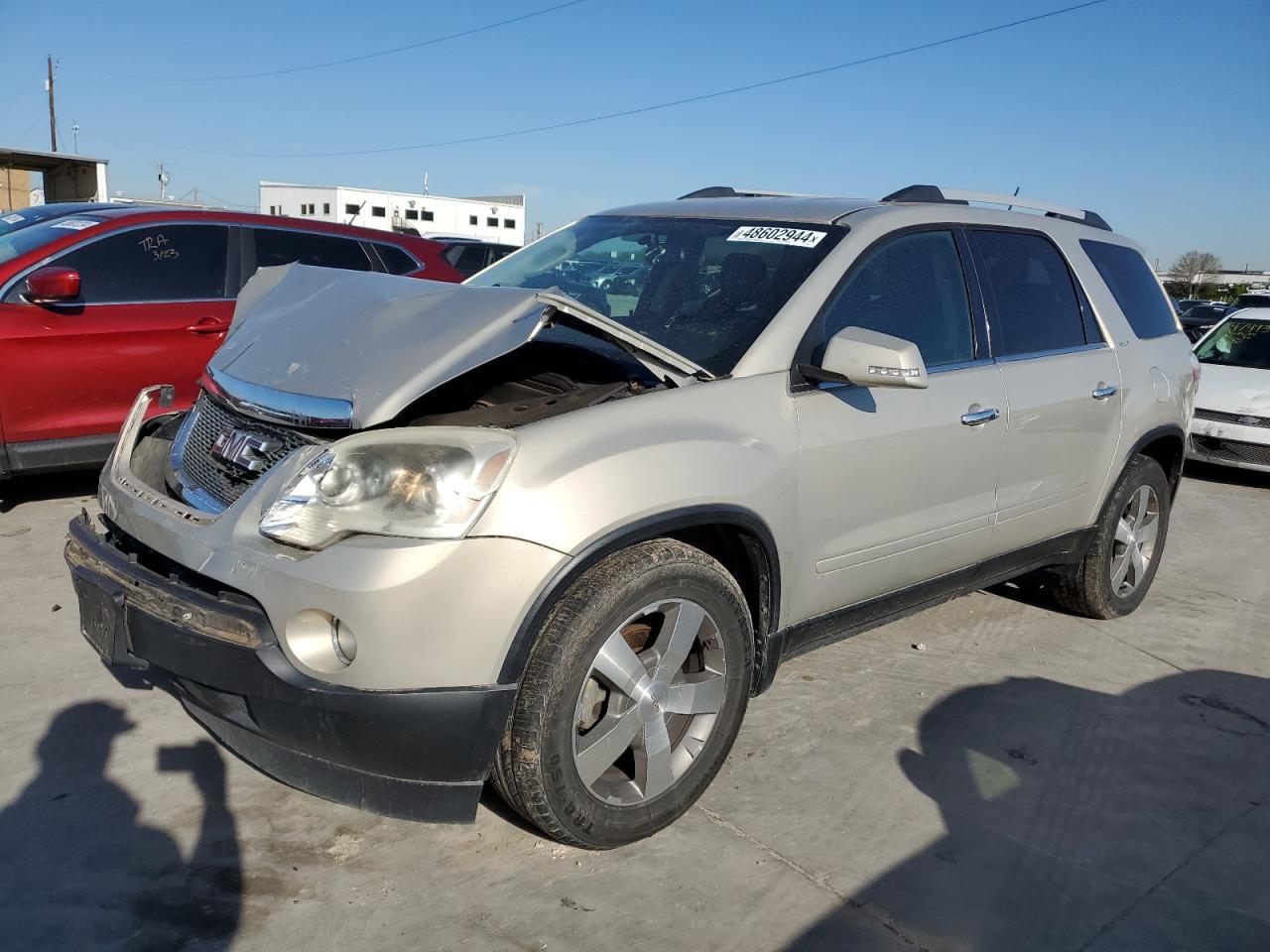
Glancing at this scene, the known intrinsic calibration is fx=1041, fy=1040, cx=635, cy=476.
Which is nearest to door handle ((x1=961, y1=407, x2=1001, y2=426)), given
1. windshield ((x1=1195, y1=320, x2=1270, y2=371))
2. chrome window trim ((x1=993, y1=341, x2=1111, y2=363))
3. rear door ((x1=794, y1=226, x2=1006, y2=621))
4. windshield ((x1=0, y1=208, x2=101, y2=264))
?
rear door ((x1=794, y1=226, x2=1006, y2=621))

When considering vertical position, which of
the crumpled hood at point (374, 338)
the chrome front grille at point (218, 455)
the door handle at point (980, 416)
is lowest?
the chrome front grille at point (218, 455)

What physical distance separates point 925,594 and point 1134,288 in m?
2.12

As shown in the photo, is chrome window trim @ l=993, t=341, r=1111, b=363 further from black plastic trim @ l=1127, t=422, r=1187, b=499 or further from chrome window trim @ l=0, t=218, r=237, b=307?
chrome window trim @ l=0, t=218, r=237, b=307

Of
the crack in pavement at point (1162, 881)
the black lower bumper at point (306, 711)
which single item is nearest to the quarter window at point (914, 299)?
the black lower bumper at point (306, 711)

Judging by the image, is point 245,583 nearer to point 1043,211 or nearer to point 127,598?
point 127,598

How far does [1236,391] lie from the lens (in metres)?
9.26

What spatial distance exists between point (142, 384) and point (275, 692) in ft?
12.8

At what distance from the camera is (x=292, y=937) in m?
2.42

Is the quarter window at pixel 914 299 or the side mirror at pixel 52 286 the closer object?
the quarter window at pixel 914 299

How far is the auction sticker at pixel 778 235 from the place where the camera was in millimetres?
3430

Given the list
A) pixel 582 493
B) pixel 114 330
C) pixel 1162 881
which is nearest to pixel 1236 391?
pixel 1162 881

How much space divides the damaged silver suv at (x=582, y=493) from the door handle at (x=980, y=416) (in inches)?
1.3

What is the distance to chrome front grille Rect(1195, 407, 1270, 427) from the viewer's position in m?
8.99

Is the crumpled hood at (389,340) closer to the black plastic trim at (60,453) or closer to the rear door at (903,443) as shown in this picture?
the rear door at (903,443)
